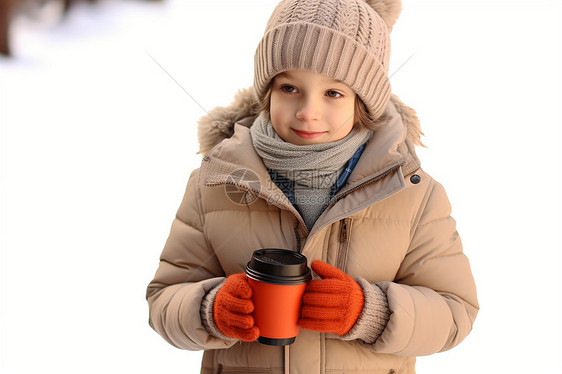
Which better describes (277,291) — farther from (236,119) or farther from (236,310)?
(236,119)

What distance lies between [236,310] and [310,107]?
18.1 inches

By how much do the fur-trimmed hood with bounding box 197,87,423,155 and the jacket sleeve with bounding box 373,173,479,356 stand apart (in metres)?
0.16

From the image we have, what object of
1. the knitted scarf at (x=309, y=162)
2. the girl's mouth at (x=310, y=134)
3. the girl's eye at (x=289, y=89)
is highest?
the girl's eye at (x=289, y=89)

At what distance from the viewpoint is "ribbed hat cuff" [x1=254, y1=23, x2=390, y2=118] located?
1.26 m

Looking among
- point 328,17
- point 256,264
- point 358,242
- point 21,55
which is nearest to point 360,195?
point 358,242

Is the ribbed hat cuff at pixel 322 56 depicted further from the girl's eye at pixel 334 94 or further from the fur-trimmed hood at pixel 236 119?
the fur-trimmed hood at pixel 236 119

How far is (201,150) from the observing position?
60.1 inches

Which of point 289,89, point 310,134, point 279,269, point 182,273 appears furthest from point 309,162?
point 182,273

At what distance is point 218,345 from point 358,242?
388 mm

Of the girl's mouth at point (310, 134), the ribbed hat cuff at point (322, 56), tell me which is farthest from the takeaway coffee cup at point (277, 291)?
the ribbed hat cuff at point (322, 56)

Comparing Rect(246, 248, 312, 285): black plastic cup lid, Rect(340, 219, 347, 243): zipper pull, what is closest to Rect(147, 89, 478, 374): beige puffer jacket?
Rect(340, 219, 347, 243): zipper pull

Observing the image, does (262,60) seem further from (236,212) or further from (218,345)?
(218,345)

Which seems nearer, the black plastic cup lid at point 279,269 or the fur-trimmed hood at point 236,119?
the black plastic cup lid at point 279,269

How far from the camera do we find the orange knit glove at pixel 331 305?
1197 millimetres
